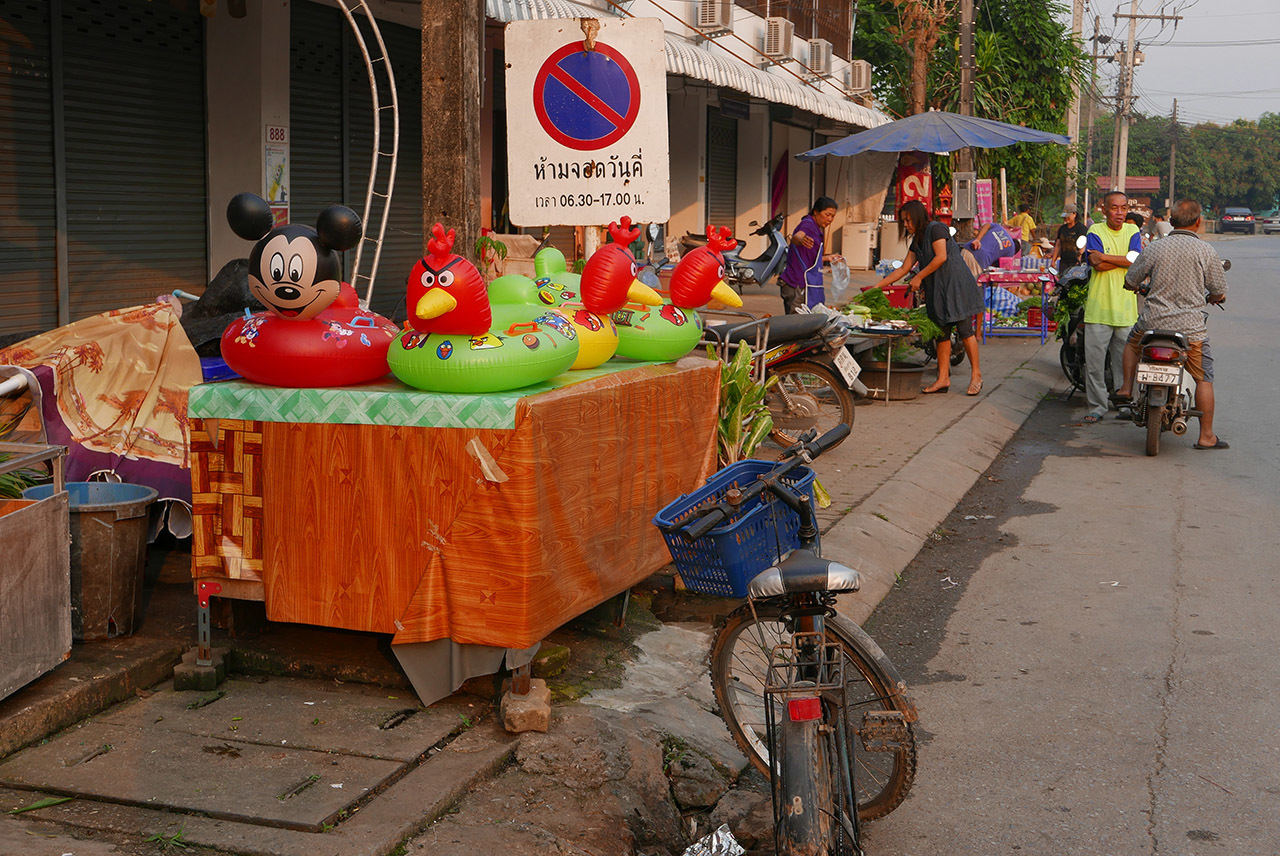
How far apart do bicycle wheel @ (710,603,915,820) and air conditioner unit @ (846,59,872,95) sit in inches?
1022

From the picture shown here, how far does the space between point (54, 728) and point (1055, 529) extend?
20.0ft

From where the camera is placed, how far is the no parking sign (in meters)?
5.50

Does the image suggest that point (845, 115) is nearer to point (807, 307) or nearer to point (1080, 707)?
point (807, 307)

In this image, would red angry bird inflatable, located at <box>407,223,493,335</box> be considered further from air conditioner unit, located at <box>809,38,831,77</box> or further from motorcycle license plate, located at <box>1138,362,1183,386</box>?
air conditioner unit, located at <box>809,38,831,77</box>

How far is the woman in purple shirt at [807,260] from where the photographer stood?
1193 cm

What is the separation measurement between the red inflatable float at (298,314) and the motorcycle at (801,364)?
4.73 metres

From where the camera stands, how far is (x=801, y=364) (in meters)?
9.80

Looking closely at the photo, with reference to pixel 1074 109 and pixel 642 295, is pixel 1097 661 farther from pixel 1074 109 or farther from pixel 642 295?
pixel 1074 109

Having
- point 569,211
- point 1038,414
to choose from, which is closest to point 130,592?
point 569,211

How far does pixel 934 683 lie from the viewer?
531 cm

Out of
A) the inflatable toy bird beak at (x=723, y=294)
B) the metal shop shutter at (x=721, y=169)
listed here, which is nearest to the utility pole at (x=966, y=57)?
the metal shop shutter at (x=721, y=169)

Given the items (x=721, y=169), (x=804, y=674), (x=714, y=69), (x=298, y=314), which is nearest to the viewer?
(x=804, y=674)

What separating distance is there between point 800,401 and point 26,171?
231 inches

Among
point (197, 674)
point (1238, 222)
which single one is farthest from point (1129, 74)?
point (197, 674)
